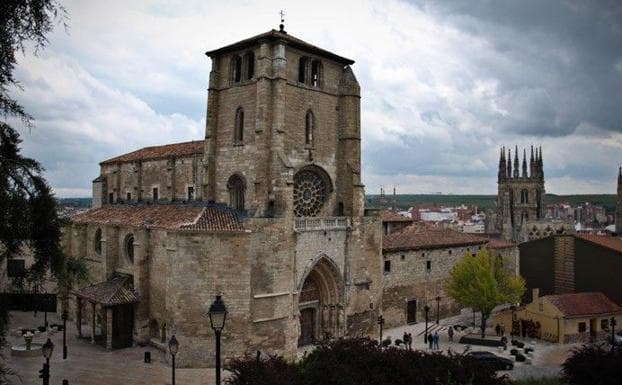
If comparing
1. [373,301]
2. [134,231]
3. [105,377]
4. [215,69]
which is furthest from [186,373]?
[215,69]

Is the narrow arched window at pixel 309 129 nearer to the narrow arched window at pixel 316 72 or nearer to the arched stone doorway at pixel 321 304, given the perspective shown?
the narrow arched window at pixel 316 72

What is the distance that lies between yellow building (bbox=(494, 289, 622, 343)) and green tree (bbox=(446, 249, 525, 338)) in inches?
62.4

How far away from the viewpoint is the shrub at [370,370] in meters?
13.2

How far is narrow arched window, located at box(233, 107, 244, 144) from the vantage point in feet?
95.6

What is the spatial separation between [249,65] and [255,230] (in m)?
9.92

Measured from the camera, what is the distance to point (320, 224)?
1136 inches

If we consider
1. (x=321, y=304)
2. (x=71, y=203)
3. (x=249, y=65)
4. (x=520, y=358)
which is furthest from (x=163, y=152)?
(x=71, y=203)

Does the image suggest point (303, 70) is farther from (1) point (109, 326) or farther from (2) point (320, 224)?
(1) point (109, 326)

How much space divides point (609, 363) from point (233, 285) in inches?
634

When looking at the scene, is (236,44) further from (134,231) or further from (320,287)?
(320,287)

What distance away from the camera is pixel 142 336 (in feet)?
94.0

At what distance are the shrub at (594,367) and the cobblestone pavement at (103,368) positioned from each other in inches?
580

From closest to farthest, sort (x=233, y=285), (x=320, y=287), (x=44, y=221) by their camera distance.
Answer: (x=44, y=221)
(x=233, y=285)
(x=320, y=287)

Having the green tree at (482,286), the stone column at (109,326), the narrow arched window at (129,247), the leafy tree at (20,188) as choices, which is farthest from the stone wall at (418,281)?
the leafy tree at (20,188)
